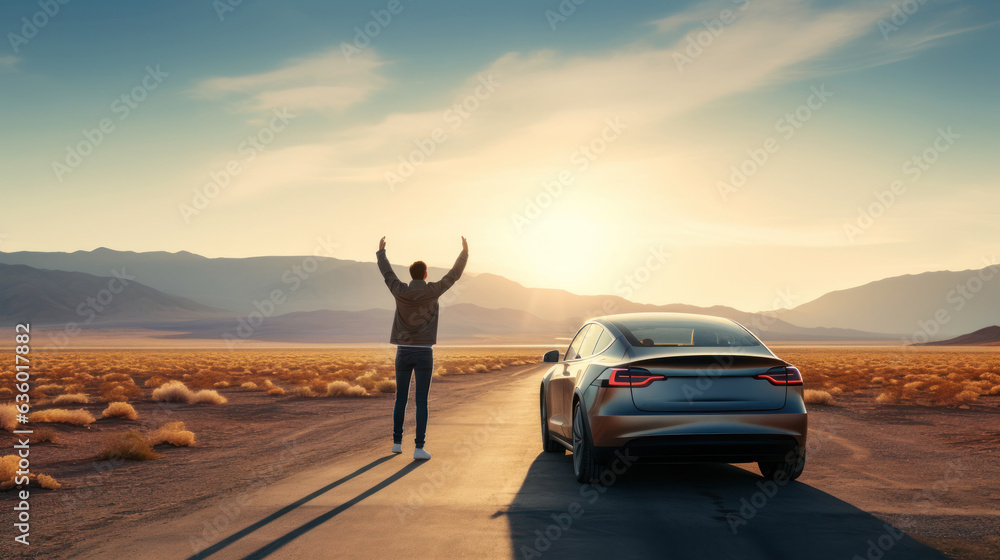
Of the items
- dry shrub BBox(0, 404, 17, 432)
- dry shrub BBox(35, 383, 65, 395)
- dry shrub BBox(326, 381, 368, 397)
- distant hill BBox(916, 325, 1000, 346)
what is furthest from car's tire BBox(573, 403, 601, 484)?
distant hill BBox(916, 325, 1000, 346)

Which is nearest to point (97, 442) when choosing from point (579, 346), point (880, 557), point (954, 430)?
point (579, 346)

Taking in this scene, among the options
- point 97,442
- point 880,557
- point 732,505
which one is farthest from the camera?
point 97,442

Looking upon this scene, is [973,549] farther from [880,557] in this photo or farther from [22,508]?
[22,508]

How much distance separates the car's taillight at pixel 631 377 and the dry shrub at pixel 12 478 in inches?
244

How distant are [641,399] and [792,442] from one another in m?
1.51

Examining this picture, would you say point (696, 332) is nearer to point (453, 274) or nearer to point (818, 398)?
point (453, 274)

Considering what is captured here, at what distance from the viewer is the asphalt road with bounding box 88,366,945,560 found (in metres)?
5.31

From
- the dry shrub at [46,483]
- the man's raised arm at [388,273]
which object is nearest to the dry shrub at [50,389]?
the dry shrub at [46,483]

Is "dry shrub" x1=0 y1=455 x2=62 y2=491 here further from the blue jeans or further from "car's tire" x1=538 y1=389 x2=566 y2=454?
"car's tire" x1=538 y1=389 x2=566 y2=454

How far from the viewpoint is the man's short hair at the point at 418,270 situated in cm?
1003

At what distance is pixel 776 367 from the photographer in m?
7.34

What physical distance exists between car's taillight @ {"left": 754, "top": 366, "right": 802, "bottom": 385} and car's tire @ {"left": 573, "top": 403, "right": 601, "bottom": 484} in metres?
1.72

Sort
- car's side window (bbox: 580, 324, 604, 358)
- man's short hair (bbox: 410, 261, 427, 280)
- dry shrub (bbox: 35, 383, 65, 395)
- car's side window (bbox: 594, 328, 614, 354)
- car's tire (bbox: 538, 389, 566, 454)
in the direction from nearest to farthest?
car's side window (bbox: 594, 328, 614, 354) → car's side window (bbox: 580, 324, 604, 358) → man's short hair (bbox: 410, 261, 427, 280) → car's tire (bbox: 538, 389, 566, 454) → dry shrub (bbox: 35, 383, 65, 395)

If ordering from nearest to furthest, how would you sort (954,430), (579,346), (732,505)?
(732,505), (579,346), (954,430)
